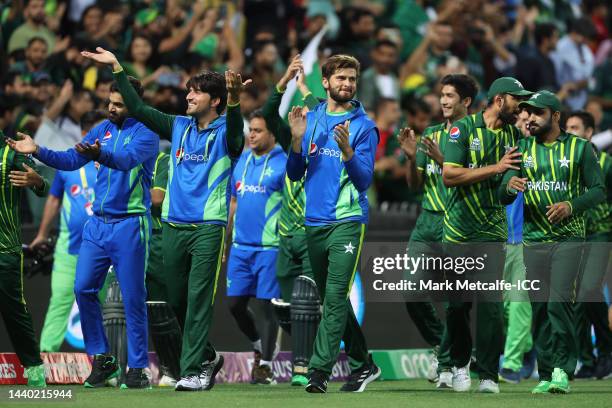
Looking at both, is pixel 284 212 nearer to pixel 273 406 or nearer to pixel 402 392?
pixel 402 392

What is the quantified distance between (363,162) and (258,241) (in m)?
3.05

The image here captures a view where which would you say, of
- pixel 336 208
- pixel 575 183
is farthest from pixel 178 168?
pixel 575 183

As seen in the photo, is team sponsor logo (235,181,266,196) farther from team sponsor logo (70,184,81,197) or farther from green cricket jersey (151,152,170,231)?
team sponsor logo (70,184,81,197)

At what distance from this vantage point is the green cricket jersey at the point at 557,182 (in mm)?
11109

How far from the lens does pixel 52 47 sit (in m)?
17.4

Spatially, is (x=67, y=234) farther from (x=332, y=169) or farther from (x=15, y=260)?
(x=332, y=169)

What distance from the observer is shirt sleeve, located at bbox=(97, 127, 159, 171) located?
10961 mm

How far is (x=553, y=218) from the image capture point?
10.9 m

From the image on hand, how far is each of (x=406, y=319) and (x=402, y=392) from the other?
4.10 metres

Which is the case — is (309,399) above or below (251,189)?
below

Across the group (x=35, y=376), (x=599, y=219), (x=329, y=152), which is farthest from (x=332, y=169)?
(x=599, y=219)

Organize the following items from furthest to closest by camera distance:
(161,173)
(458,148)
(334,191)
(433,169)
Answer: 1. (161,173)
2. (433,169)
3. (458,148)
4. (334,191)

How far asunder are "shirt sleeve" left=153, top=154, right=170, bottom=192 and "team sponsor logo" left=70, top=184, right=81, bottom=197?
0.99 metres

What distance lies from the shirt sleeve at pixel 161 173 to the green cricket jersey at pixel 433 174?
8.09 ft
